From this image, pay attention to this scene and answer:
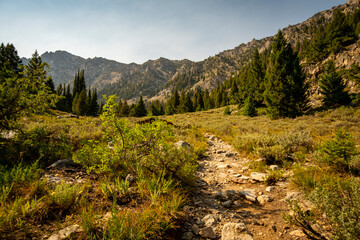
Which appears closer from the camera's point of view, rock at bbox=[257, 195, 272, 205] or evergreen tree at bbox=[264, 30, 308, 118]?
rock at bbox=[257, 195, 272, 205]

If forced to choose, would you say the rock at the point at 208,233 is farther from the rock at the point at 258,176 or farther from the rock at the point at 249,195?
the rock at the point at 258,176

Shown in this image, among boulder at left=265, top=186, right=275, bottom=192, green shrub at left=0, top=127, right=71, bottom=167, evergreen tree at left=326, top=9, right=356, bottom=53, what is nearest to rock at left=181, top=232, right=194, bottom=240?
boulder at left=265, top=186, right=275, bottom=192

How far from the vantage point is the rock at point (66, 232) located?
2.00m

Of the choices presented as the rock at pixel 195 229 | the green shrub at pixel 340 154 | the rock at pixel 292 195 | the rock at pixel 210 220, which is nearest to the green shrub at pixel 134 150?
the rock at pixel 210 220

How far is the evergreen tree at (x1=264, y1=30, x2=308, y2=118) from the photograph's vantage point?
19953mm

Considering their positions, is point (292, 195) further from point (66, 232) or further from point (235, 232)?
point (66, 232)

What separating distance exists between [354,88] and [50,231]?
135ft

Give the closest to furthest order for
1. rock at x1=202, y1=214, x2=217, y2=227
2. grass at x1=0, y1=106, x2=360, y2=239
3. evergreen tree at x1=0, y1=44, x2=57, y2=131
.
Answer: grass at x1=0, y1=106, x2=360, y2=239 → rock at x1=202, y1=214, x2=217, y2=227 → evergreen tree at x1=0, y1=44, x2=57, y2=131

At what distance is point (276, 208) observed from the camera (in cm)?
319

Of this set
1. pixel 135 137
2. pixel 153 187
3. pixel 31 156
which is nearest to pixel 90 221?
pixel 153 187

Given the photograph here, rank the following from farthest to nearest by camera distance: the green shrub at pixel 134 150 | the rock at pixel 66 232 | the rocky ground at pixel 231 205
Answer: the green shrub at pixel 134 150 < the rocky ground at pixel 231 205 < the rock at pixel 66 232

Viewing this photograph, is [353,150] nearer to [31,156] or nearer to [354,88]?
[31,156]

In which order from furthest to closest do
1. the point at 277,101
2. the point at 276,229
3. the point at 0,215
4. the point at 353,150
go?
the point at 277,101 → the point at 353,150 → the point at 276,229 → the point at 0,215

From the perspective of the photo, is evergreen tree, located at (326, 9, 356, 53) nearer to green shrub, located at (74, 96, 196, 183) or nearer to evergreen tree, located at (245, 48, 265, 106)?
evergreen tree, located at (245, 48, 265, 106)
